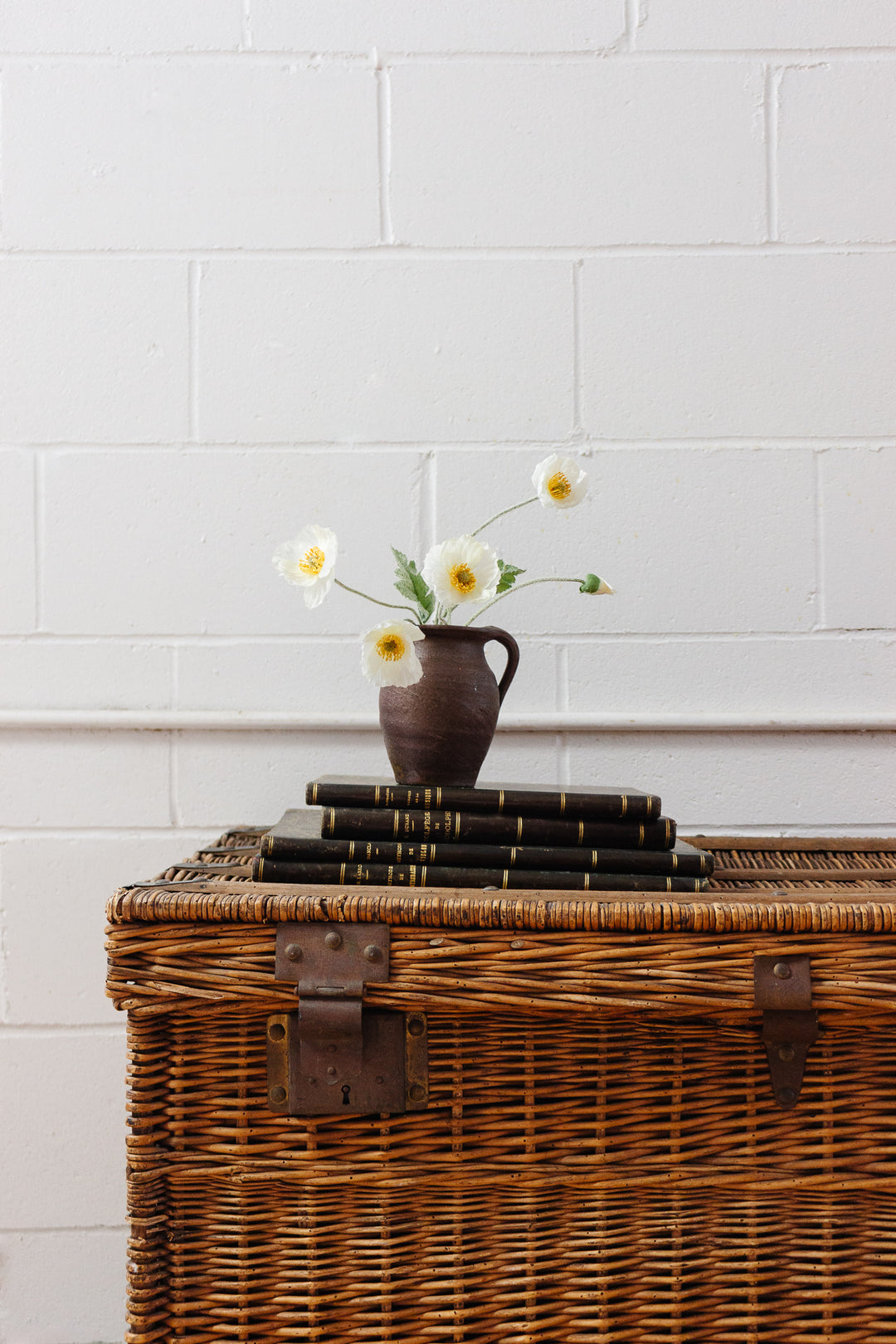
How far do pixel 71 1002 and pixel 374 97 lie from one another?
116cm

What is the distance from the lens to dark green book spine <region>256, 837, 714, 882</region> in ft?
2.52

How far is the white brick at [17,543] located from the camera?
3.87ft

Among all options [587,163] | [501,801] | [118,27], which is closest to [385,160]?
[587,163]

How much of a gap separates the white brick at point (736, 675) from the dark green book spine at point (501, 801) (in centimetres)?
39

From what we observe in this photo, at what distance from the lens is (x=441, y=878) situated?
0.76 metres

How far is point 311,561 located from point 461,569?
138mm

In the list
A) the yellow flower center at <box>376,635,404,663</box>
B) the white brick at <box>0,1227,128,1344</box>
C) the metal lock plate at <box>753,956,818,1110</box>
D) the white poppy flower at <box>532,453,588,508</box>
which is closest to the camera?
the metal lock plate at <box>753,956,818,1110</box>

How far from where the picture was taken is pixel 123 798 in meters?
1.18

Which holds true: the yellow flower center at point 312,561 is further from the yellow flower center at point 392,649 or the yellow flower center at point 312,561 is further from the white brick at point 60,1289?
the white brick at point 60,1289

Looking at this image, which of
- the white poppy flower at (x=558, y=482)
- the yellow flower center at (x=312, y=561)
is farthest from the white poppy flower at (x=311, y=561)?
the white poppy flower at (x=558, y=482)

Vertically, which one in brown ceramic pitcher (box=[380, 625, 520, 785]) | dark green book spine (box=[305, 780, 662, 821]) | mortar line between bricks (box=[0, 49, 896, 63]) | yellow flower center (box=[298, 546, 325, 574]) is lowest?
dark green book spine (box=[305, 780, 662, 821])

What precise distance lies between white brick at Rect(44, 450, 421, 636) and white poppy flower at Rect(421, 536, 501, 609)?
0.32 m

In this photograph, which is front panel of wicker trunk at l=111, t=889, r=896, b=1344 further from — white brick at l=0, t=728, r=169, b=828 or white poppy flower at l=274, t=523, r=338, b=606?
Answer: white brick at l=0, t=728, r=169, b=828

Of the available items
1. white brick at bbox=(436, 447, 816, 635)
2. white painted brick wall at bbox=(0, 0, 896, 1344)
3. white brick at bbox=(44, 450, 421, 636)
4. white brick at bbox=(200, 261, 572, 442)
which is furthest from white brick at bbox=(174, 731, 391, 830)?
white brick at bbox=(200, 261, 572, 442)
